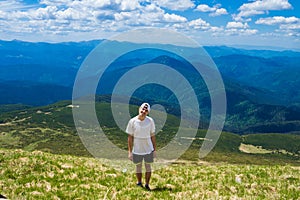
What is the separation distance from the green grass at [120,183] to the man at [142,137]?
50.8 inches

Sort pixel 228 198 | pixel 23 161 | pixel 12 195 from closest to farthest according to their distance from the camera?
pixel 12 195 → pixel 228 198 → pixel 23 161

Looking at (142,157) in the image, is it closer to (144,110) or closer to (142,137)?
(142,137)

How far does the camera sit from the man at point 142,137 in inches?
574

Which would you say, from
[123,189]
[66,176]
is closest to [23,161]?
[66,176]

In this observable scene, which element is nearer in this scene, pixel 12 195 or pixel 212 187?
pixel 12 195

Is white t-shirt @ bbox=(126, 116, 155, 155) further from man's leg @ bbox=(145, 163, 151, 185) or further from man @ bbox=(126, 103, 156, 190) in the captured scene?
man's leg @ bbox=(145, 163, 151, 185)

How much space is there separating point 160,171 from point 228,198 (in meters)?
7.13

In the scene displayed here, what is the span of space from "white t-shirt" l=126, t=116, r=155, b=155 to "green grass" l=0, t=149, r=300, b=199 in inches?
70.1

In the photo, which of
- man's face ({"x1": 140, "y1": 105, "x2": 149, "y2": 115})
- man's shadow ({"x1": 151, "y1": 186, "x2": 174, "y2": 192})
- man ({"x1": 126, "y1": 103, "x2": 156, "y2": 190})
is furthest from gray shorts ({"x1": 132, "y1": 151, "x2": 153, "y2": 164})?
man's face ({"x1": 140, "y1": 105, "x2": 149, "y2": 115})

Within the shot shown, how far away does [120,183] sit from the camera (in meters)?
15.1

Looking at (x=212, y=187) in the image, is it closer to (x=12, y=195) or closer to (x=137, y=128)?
(x=137, y=128)

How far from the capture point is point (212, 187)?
15.3m

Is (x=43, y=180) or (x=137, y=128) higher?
(x=137, y=128)

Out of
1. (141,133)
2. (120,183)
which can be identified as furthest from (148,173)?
(141,133)
